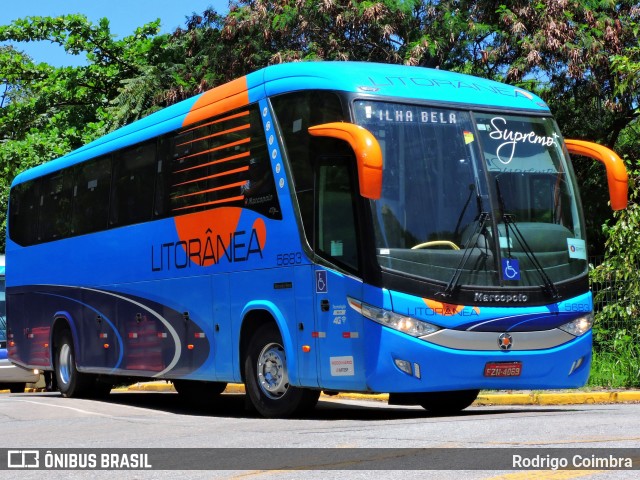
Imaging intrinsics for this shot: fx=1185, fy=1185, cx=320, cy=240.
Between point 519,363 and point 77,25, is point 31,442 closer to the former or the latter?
point 519,363

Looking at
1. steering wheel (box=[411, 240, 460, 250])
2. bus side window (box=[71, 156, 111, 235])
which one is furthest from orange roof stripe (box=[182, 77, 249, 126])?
steering wheel (box=[411, 240, 460, 250])

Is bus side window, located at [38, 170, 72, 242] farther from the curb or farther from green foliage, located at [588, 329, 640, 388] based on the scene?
green foliage, located at [588, 329, 640, 388]

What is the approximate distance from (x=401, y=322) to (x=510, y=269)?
1.32m

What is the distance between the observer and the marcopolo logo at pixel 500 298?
38.9 feet

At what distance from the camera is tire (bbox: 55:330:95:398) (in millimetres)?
19359

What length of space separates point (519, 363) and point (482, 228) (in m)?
1.43

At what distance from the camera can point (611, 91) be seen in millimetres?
22391

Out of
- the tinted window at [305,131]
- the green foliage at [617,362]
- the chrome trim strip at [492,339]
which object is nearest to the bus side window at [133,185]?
the tinted window at [305,131]

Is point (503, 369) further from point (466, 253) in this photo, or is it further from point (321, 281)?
point (321, 281)

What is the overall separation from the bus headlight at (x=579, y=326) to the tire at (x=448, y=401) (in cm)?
163

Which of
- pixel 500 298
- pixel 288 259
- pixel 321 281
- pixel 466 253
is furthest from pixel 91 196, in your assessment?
pixel 500 298

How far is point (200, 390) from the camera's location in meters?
18.2

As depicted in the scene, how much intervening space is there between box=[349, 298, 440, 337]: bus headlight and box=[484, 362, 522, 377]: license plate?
0.72 metres

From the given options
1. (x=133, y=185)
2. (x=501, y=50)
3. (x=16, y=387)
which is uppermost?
(x=501, y=50)
